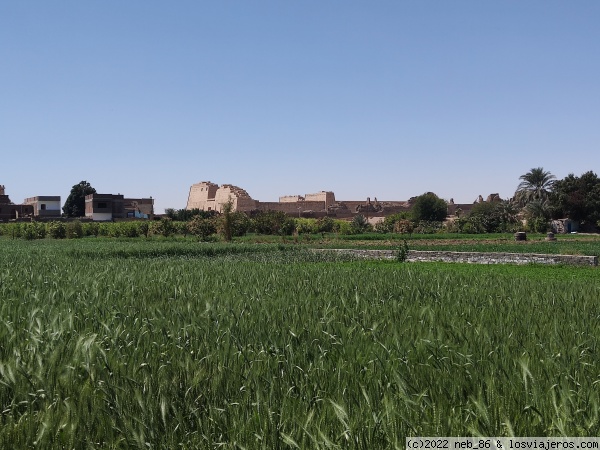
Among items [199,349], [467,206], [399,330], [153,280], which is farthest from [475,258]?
[467,206]

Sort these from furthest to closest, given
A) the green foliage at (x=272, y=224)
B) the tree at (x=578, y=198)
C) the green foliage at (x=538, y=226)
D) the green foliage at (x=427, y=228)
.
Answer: the tree at (x=578, y=198) < the green foliage at (x=538, y=226) < the green foliage at (x=427, y=228) < the green foliage at (x=272, y=224)

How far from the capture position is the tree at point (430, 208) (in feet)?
262

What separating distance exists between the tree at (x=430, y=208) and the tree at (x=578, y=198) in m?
18.1

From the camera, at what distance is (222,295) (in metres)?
7.53

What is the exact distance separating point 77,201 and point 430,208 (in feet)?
184

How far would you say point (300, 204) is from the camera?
292 ft

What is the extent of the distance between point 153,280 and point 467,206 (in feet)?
280

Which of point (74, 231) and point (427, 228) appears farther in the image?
point (427, 228)

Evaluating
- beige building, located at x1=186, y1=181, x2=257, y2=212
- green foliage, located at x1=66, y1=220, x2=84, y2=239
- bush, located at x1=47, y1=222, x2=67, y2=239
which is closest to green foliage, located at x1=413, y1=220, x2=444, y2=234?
green foliage, located at x1=66, y1=220, x2=84, y2=239

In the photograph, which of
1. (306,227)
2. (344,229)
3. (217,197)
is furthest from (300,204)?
(344,229)

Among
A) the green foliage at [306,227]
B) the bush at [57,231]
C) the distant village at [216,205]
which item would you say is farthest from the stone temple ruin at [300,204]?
the bush at [57,231]

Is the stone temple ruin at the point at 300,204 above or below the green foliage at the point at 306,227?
above

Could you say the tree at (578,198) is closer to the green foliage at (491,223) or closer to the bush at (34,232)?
the green foliage at (491,223)

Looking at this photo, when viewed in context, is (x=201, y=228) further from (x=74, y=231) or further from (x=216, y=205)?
(x=216, y=205)
